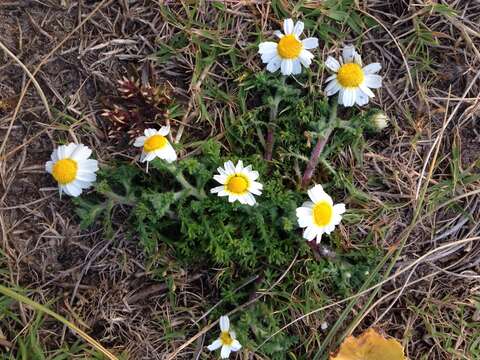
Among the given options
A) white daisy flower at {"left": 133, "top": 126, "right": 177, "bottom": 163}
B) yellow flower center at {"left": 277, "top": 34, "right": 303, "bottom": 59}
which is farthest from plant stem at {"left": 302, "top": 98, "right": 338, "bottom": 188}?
white daisy flower at {"left": 133, "top": 126, "right": 177, "bottom": 163}

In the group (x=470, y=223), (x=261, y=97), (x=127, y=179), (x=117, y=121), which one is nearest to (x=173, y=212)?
(x=127, y=179)

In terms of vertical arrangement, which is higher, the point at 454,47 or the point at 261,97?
the point at 454,47

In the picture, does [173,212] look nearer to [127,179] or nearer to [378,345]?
[127,179]

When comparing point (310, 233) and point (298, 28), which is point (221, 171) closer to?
point (310, 233)

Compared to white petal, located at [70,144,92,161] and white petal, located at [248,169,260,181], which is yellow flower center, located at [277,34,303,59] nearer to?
white petal, located at [248,169,260,181]

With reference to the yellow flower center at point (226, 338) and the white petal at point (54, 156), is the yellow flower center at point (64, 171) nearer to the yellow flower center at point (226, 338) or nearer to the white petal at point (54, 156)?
the white petal at point (54, 156)
